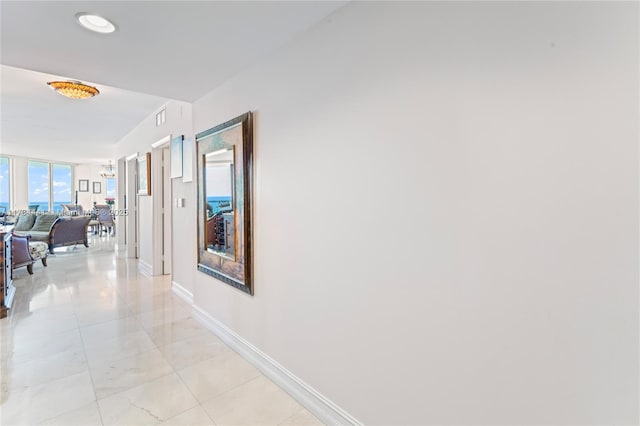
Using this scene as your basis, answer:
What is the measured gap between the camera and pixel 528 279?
1.11 metres

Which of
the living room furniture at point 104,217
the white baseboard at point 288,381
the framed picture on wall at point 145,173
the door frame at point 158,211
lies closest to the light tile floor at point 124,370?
the white baseboard at point 288,381

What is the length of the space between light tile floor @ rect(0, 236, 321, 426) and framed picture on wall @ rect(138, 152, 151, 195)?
1.85 m

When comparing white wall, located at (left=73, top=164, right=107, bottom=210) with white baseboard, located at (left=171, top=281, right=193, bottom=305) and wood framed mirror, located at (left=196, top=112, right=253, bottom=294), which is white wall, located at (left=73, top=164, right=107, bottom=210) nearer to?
white baseboard, located at (left=171, top=281, right=193, bottom=305)

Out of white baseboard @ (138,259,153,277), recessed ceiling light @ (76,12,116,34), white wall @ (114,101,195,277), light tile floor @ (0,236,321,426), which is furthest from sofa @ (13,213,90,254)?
recessed ceiling light @ (76,12,116,34)

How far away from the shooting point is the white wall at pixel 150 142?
3.90 meters

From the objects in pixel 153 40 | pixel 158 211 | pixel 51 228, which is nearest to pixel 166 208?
pixel 158 211

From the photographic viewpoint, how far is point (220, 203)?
2863 mm

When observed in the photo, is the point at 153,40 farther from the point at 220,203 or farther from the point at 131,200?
the point at 131,200

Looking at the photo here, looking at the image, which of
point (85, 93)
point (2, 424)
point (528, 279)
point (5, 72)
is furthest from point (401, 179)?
point (5, 72)

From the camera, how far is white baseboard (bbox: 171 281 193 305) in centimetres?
384

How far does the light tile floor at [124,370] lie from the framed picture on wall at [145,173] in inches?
72.7

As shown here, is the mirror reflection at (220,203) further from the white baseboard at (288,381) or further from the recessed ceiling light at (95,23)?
the recessed ceiling light at (95,23)

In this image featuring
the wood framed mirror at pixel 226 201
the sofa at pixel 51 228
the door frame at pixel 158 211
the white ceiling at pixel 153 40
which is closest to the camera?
the white ceiling at pixel 153 40

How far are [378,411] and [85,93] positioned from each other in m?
4.47
